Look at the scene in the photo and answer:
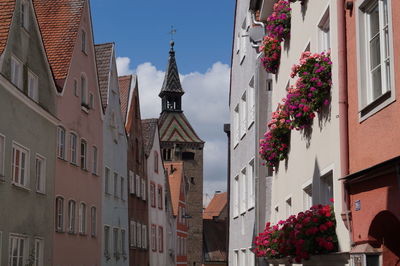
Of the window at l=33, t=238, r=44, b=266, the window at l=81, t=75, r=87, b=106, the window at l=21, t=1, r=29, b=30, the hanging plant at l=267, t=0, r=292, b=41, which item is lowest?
the window at l=33, t=238, r=44, b=266

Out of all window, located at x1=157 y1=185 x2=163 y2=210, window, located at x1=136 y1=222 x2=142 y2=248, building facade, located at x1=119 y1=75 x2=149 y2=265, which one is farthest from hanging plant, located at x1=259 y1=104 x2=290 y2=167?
window, located at x1=157 y1=185 x2=163 y2=210

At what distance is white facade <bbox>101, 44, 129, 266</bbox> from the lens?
34312 mm

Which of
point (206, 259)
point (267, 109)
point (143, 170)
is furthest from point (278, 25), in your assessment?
point (206, 259)

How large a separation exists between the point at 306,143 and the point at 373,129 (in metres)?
4.55

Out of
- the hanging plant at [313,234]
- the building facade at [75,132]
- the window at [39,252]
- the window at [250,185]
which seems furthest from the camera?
the building facade at [75,132]

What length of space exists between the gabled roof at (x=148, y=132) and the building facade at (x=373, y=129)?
1390 inches

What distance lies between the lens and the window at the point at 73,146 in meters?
28.8

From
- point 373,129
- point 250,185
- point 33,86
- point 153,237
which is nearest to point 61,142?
point 33,86

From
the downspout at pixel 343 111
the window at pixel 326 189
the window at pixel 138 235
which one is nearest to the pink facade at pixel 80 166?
the window at pixel 138 235

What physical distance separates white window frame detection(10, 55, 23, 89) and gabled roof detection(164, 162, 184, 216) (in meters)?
35.8

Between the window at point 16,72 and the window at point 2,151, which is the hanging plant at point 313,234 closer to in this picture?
the window at point 2,151

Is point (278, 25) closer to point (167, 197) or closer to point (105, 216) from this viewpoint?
point (105, 216)

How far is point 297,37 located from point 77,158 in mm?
16517

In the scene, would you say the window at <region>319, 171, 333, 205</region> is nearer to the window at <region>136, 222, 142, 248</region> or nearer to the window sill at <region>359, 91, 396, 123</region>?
the window sill at <region>359, 91, 396, 123</region>
